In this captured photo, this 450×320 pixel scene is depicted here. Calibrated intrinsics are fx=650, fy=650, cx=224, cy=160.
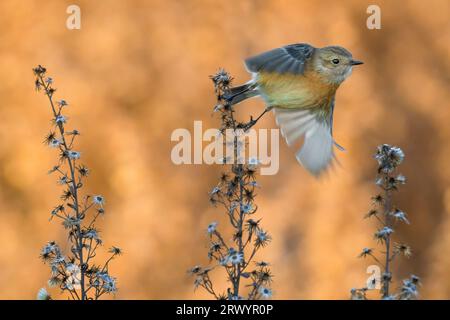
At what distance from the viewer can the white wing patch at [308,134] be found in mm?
1767

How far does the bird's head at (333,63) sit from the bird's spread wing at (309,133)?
0.15 m

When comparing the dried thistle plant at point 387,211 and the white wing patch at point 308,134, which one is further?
the white wing patch at point 308,134

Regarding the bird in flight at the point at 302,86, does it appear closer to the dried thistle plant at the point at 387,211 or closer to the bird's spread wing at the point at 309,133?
the bird's spread wing at the point at 309,133

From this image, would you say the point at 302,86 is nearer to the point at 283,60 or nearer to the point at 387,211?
the point at 283,60

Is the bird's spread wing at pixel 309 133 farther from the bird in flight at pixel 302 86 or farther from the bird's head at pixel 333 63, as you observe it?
the bird's head at pixel 333 63

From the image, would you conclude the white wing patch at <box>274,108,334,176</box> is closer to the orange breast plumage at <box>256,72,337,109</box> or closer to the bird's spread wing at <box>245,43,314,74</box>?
the orange breast plumage at <box>256,72,337,109</box>

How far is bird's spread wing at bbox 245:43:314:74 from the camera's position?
176 cm

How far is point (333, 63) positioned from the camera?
1.91 metres

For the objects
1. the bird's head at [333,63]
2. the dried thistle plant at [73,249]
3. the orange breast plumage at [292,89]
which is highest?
the bird's head at [333,63]

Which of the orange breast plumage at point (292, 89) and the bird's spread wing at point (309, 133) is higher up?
the orange breast plumage at point (292, 89)

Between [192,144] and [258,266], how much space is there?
1.14 metres

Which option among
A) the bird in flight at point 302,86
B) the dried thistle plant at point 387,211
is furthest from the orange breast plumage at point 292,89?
the dried thistle plant at point 387,211

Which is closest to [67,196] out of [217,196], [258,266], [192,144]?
[217,196]

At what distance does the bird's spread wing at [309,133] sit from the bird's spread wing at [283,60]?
0.16 metres
